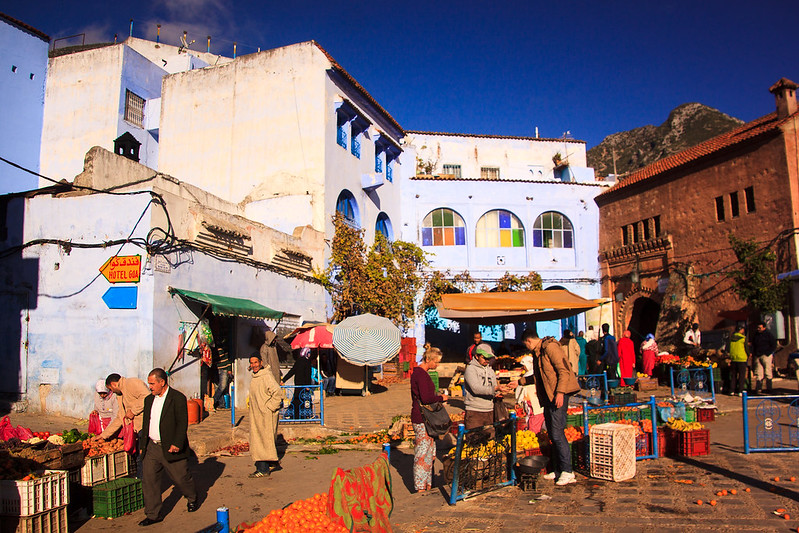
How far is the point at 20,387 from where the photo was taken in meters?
11.4

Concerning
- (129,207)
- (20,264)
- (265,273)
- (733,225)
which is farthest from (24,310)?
(733,225)

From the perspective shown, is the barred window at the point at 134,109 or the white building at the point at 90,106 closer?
the white building at the point at 90,106

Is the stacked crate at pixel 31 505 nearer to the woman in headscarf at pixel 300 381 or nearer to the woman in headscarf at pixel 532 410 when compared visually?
the woman in headscarf at pixel 300 381

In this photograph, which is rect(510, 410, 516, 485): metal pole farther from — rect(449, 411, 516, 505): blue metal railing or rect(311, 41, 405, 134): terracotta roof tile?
rect(311, 41, 405, 134): terracotta roof tile

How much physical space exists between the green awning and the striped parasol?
165cm

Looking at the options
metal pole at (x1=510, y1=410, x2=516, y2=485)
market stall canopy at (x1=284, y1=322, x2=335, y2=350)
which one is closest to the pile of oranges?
metal pole at (x1=510, y1=410, x2=516, y2=485)

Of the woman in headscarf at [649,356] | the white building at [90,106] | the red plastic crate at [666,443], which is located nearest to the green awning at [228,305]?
the red plastic crate at [666,443]

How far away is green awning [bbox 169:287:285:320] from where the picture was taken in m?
11.8

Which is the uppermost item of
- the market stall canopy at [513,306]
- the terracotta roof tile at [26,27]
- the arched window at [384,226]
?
the terracotta roof tile at [26,27]

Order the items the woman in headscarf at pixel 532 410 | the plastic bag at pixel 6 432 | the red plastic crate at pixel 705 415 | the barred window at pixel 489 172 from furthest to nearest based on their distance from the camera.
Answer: the barred window at pixel 489 172
the red plastic crate at pixel 705 415
the woman in headscarf at pixel 532 410
the plastic bag at pixel 6 432

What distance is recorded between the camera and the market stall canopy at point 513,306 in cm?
1239

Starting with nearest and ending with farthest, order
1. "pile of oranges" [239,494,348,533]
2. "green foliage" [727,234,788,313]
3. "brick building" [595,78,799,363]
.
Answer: "pile of oranges" [239,494,348,533] → "green foliage" [727,234,788,313] → "brick building" [595,78,799,363]

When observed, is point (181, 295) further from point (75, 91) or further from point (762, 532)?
point (75, 91)

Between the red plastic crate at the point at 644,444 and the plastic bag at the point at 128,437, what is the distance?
6.58 metres
